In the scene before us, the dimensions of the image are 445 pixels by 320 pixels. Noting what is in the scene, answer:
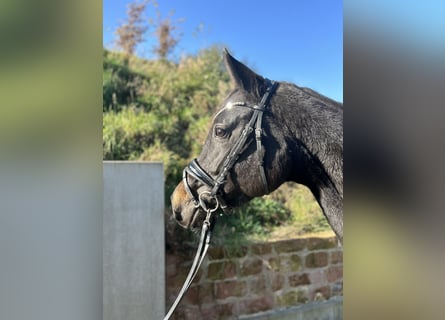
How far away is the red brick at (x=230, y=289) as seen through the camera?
2.34 m

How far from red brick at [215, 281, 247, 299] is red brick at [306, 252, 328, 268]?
A: 53 centimetres

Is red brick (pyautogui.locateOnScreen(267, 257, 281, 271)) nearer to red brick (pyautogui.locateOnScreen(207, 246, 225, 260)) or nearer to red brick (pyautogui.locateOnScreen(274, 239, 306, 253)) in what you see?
red brick (pyautogui.locateOnScreen(274, 239, 306, 253))

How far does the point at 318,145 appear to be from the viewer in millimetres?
1504

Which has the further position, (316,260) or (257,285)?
(316,260)

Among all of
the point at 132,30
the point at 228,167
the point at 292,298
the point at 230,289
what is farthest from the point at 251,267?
the point at 132,30

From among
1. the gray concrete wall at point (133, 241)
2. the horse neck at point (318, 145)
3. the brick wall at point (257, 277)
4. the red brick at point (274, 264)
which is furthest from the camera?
the red brick at point (274, 264)

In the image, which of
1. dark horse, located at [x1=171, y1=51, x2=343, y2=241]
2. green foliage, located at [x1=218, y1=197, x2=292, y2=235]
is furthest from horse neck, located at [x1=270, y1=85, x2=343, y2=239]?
green foliage, located at [x1=218, y1=197, x2=292, y2=235]

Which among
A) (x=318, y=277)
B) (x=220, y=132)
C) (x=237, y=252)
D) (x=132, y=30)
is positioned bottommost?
(x=318, y=277)

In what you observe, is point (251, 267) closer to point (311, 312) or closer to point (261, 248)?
point (261, 248)

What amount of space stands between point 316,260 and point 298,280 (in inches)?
7.8

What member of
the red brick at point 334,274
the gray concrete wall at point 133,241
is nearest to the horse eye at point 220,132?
the gray concrete wall at point 133,241

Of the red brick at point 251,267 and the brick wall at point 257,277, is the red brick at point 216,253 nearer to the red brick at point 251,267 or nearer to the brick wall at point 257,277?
the brick wall at point 257,277
